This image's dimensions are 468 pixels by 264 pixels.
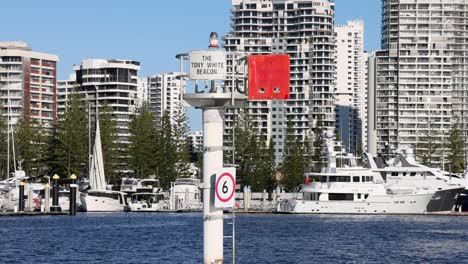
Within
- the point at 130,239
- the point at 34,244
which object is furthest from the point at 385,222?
the point at 34,244

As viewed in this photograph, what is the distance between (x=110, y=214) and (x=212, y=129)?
94992mm

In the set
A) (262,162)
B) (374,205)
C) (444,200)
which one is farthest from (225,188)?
(262,162)

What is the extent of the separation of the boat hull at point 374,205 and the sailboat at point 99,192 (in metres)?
22.5

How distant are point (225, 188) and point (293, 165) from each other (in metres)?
117

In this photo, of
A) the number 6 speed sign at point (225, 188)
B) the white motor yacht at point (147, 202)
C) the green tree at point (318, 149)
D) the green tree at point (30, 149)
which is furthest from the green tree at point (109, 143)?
the number 6 speed sign at point (225, 188)

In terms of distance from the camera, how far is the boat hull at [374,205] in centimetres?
11525

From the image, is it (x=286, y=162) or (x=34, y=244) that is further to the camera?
(x=286, y=162)

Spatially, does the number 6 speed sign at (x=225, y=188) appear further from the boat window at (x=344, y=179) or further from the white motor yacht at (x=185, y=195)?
the white motor yacht at (x=185, y=195)

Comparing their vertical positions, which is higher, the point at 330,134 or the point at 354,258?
the point at 330,134

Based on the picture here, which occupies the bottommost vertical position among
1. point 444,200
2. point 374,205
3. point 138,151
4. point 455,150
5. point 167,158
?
point 374,205

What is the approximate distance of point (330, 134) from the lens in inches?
4658

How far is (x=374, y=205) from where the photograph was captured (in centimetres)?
11544

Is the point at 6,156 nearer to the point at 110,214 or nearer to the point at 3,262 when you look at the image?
the point at 110,214

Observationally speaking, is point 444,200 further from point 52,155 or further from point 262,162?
point 52,155
